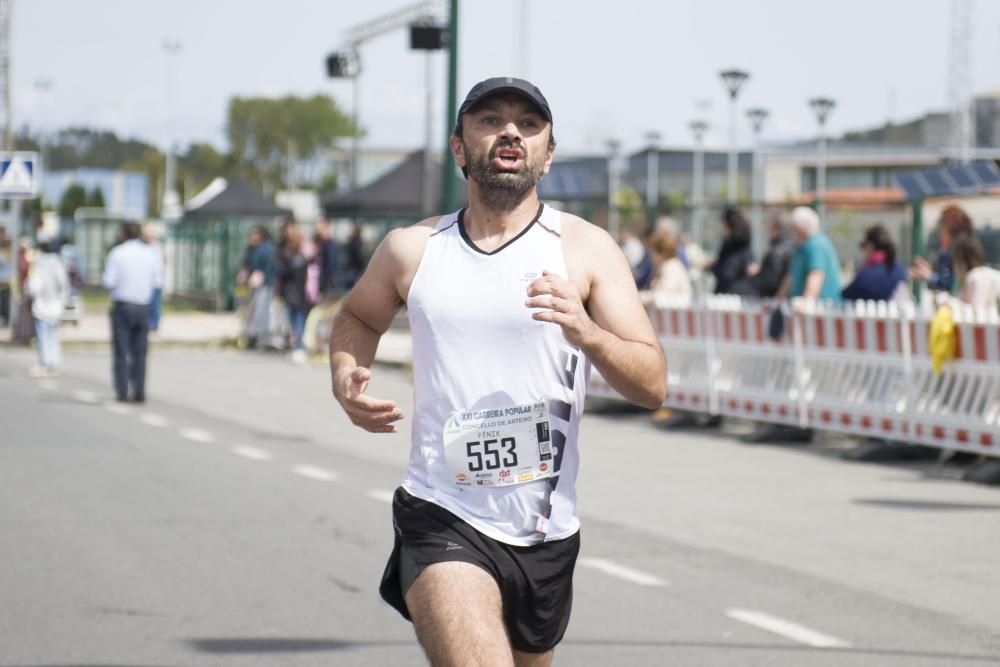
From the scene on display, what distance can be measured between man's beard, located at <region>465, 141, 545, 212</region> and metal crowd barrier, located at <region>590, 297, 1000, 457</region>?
7.58 m

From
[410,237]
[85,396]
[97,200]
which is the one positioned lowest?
[85,396]

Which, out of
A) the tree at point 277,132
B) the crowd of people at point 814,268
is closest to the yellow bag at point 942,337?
the crowd of people at point 814,268

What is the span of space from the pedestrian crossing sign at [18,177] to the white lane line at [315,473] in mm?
18347

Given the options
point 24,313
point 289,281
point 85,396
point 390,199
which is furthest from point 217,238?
point 85,396

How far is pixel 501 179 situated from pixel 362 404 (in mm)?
600

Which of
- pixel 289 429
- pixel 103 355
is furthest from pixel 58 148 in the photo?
pixel 289 429

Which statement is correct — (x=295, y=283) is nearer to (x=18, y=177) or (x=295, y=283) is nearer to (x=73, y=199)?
(x=18, y=177)

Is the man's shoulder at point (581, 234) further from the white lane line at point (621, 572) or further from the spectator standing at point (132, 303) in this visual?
the spectator standing at point (132, 303)

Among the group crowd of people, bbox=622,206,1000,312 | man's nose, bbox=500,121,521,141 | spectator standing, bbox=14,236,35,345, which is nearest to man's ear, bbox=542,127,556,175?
man's nose, bbox=500,121,521,141

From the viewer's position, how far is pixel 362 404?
4.14 meters

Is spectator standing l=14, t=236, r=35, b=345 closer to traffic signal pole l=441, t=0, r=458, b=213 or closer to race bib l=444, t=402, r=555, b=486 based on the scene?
traffic signal pole l=441, t=0, r=458, b=213

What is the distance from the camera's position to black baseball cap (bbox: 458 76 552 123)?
407 cm

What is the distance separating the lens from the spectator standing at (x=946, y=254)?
13148 millimetres

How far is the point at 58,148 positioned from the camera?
129750mm
